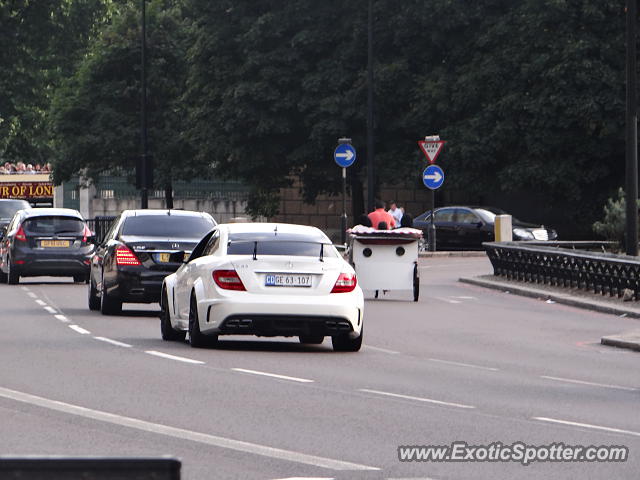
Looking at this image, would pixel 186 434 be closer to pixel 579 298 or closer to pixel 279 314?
pixel 279 314

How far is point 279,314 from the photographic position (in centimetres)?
1677

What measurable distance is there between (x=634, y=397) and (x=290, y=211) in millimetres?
57713

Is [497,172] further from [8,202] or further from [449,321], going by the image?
[449,321]

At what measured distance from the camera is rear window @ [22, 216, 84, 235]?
34.4m

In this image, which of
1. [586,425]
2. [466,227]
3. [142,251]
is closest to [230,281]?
[142,251]

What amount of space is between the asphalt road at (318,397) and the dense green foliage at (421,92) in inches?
1095

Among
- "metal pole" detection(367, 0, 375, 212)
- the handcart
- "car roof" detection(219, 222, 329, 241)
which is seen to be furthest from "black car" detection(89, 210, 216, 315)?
"metal pole" detection(367, 0, 375, 212)

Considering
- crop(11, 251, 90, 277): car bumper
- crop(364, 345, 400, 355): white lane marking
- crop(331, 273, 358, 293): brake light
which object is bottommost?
crop(364, 345, 400, 355): white lane marking

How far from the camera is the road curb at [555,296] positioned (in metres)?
25.1

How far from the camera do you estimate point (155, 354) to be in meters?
16.5

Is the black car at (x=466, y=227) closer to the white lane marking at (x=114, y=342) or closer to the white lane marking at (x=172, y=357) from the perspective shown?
the white lane marking at (x=114, y=342)

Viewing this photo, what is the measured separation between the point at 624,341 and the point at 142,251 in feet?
23.3

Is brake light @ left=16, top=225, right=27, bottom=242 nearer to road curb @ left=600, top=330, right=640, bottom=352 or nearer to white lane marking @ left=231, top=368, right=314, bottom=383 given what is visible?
road curb @ left=600, top=330, right=640, bottom=352

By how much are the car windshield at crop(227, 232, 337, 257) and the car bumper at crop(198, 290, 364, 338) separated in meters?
0.62
